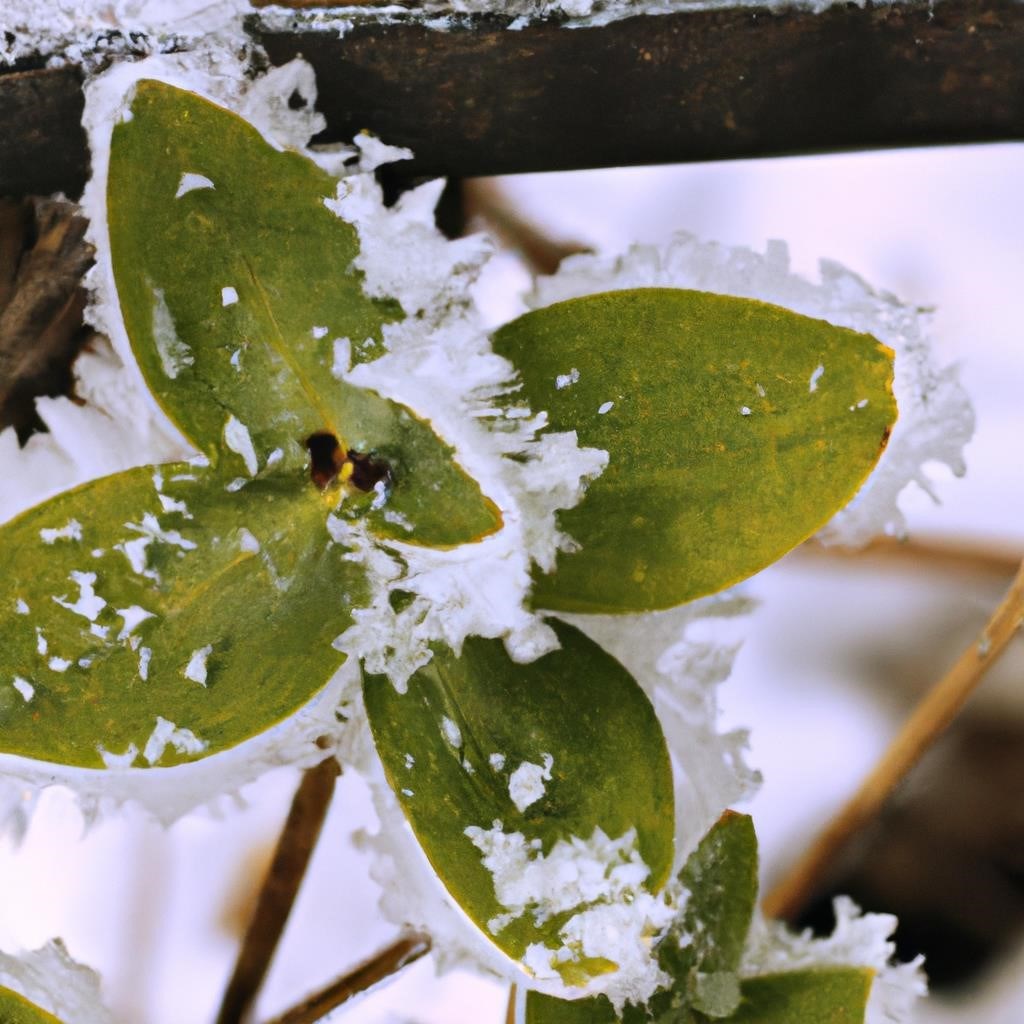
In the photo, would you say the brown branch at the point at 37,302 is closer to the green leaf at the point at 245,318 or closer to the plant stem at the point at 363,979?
the green leaf at the point at 245,318

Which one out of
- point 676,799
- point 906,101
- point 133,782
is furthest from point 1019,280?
point 133,782

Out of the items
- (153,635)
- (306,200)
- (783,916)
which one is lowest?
(783,916)

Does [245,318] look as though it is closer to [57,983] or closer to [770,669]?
[57,983]

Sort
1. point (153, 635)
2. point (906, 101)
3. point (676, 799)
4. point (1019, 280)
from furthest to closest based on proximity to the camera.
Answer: point (1019, 280)
point (906, 101)
point (676, 799)
point (153, 635)

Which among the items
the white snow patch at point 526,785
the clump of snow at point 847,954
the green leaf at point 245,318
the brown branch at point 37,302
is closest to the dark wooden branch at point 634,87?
the brown branch at point 37,302

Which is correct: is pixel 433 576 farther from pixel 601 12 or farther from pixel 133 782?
pixel 601 12
